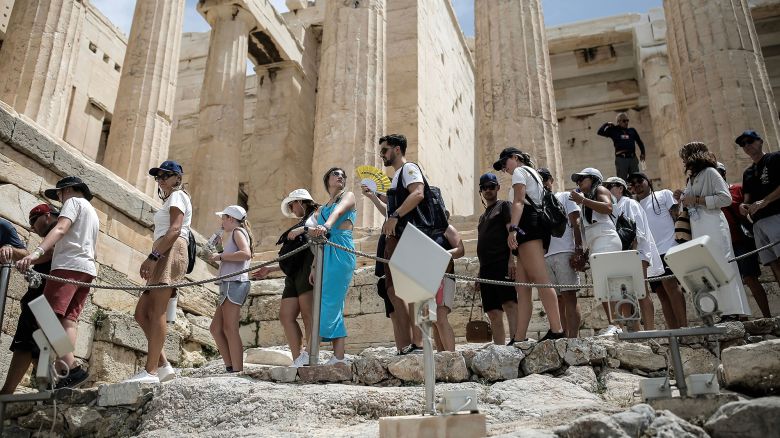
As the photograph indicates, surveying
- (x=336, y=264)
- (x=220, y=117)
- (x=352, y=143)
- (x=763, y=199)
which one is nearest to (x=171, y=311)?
(x=336, y=264)

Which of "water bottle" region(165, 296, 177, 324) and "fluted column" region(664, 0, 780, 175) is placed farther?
"fluted column" region(664, 0, 780, 175)

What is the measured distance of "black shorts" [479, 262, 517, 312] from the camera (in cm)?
621

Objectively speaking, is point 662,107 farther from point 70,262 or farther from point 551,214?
point 70,262

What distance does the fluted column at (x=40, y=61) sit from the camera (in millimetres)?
11242

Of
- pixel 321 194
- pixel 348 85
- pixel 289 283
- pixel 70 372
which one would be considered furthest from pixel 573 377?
pixel 348 85

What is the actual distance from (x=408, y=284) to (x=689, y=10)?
38.5 feet

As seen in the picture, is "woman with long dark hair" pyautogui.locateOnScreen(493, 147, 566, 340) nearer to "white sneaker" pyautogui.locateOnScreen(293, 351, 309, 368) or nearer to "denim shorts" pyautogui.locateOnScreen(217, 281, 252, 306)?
"white sneaker" pyautogui.locateOnScreen(293, 351, 309, 368)

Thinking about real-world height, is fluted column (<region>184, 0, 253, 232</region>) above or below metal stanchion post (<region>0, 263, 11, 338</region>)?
above

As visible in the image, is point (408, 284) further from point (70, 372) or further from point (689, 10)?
point (689, 10)

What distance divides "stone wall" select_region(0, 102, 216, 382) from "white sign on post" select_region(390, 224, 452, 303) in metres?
4.66

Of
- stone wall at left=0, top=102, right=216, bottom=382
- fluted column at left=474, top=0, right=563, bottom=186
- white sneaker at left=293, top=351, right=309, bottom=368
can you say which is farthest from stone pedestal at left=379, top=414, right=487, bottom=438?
fluted column at left=474, top=0, right=563, bottom=186

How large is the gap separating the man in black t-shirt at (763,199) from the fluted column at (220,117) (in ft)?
35.5

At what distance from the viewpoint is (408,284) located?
12.5 ft

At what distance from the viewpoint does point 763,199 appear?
20.9 ft
